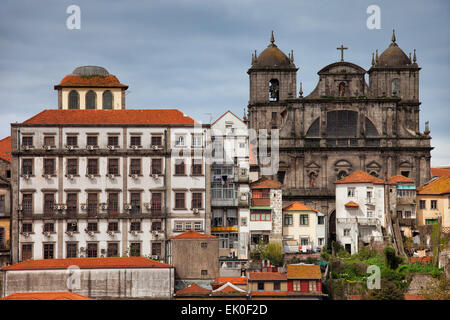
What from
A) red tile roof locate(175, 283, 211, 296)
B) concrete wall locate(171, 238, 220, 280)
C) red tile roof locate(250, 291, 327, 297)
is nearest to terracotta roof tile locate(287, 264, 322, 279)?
red tile roof locate(250, 291, 327, 297)

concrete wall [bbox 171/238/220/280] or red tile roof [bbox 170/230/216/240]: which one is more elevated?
red tile roof [bbox 170/230/216/240]

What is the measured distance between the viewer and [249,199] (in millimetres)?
78438

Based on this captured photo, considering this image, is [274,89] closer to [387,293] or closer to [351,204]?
[351,204]

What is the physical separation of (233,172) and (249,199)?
11.3 feet

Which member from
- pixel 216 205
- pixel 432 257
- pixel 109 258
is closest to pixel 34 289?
pixel 109 258

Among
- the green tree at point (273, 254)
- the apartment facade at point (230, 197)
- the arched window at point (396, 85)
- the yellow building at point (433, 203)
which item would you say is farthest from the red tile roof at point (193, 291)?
the arched window at point (396, 85)

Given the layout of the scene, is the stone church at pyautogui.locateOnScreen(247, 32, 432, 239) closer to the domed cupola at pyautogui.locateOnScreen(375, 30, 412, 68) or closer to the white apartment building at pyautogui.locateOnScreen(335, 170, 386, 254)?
the white apartment building at pyautogui.locateOnScreen(335, 170, 386, 254)

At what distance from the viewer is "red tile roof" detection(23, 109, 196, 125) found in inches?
2972

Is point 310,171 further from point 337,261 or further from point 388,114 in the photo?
point 337,261

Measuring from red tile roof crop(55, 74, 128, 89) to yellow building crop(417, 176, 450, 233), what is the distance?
129 ft

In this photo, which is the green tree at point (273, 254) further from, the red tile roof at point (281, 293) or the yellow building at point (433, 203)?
the yellow building at point (433, 203)

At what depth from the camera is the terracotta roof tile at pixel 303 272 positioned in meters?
65.3

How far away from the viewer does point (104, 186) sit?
7356 centimetres

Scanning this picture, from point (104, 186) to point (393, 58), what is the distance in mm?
50214
